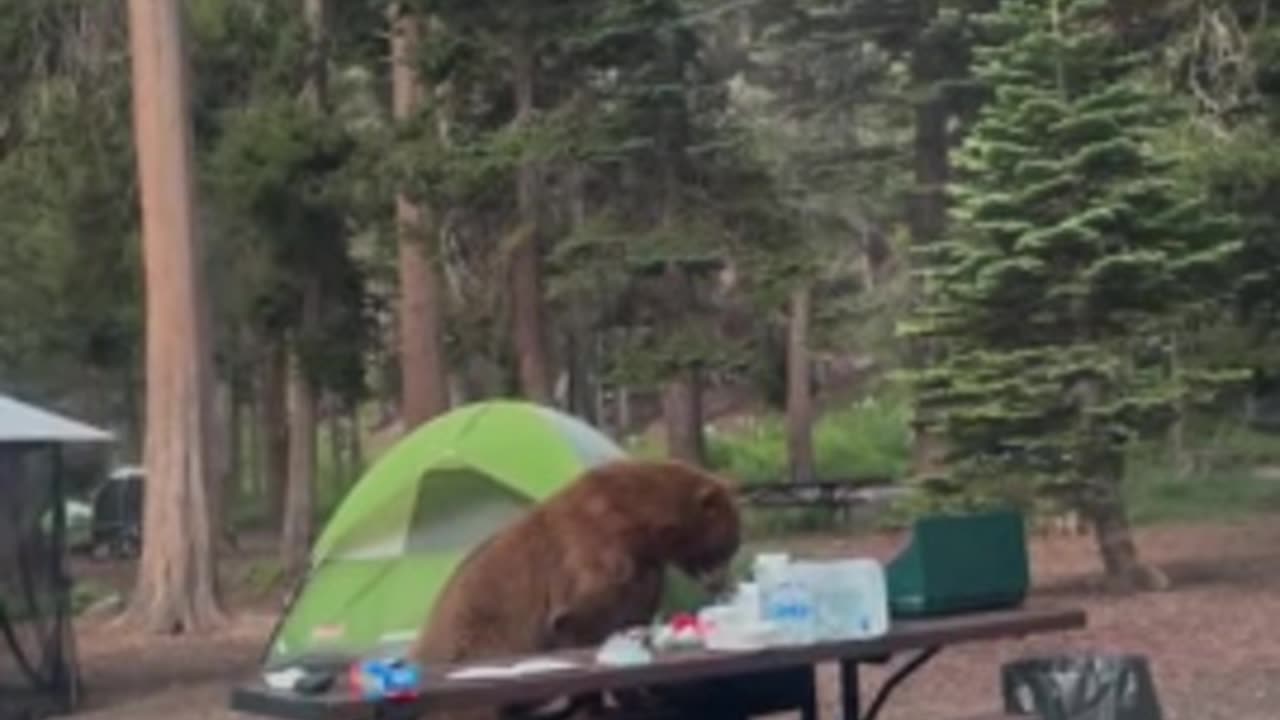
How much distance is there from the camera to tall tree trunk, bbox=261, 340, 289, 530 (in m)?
34.8

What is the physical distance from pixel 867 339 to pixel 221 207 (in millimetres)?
8356

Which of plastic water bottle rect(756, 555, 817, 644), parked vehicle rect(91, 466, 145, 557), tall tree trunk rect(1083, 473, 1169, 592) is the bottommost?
parked vehicle rect(91, 466, 145, 557)

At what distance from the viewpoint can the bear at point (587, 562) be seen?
8.62 meters

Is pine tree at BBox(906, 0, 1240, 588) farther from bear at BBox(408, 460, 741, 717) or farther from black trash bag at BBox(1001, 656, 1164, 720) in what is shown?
bear at BBox(408, 460, 741, 717)

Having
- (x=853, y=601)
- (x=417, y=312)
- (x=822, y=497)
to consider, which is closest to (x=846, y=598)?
(x=853, y=601)

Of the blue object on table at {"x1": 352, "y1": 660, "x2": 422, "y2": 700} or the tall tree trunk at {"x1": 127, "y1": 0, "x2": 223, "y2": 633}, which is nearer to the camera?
the blue object on table at {"x1": 352, "y1": 660, "x2": 422, "y2": 700}

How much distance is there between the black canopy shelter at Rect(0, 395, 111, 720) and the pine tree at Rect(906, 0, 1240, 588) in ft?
20.6

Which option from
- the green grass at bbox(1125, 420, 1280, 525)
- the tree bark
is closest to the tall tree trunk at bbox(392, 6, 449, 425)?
the green grass at bbox(1125, 420, 1280, 525)

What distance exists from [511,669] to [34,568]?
9.83 metres

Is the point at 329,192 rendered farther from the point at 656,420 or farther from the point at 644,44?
the point at 656,420

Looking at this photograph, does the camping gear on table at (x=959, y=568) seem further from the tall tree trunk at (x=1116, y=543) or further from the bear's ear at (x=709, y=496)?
the tall tree trunk at (x=1116, y=543)

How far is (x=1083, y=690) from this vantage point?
340 inches

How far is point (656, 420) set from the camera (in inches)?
2083

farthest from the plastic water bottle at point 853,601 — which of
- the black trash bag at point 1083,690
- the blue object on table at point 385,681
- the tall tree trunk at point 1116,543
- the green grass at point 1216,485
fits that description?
the green grass at point 1216,485
